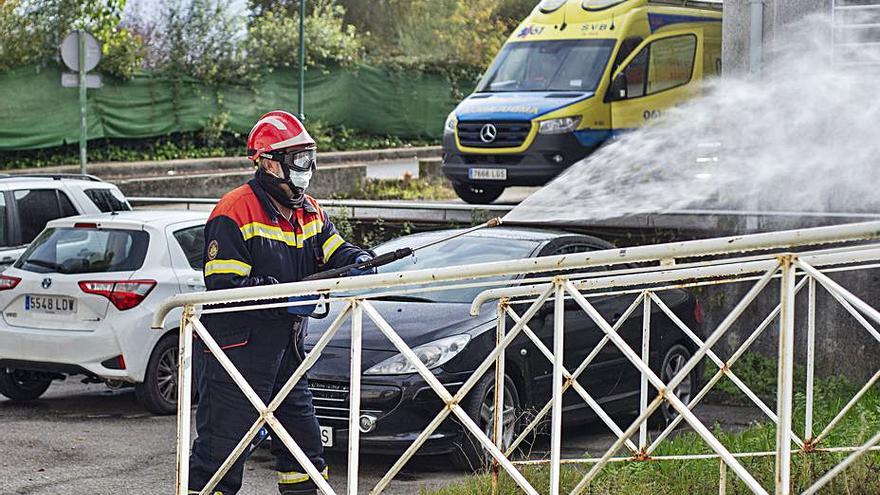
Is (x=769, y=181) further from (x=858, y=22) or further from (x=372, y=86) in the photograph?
(x=372, y=86)

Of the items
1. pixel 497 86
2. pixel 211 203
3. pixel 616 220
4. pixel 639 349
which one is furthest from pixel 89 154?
pixel 639 349

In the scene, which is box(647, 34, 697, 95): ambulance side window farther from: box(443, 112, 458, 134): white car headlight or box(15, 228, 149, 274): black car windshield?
box(15, 228, 149, 274): black car windshield

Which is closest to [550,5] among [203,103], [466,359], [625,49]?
[625,49]

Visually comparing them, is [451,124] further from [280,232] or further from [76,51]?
[280,232]

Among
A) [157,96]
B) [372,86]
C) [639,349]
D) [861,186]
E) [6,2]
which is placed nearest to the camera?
[639,349]

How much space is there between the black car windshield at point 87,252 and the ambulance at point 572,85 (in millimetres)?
6709

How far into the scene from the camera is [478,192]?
1683 cm

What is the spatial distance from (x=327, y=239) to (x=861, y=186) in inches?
280

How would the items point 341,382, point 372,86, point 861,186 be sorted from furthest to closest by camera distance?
point 372,86
point 861,186
point 341,382

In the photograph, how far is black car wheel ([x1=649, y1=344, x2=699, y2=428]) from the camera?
9.56 meters

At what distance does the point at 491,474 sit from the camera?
644 cm

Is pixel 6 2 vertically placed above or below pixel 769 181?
above

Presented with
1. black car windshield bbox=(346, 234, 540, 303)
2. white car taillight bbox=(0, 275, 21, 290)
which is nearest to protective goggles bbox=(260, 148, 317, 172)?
black car windshield bbox=(346, 234, 540, 303)

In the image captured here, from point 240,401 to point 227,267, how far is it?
568 mm
